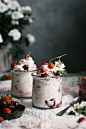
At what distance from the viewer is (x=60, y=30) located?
11.2 feet

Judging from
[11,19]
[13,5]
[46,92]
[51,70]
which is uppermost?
[13,5]

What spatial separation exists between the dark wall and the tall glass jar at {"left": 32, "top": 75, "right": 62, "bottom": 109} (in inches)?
93.6

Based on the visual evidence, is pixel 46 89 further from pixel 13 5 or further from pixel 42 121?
pixel 13 5

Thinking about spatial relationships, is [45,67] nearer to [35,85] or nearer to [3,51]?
[35,85]

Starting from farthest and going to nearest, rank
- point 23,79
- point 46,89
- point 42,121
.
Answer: point 23,79
point 46,89
point 42,121

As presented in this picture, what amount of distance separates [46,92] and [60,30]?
98.3 inches

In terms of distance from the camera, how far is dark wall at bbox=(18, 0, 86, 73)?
11.0 ft

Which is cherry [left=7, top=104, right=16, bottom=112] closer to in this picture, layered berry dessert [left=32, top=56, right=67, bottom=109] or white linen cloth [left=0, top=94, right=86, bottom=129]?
white linen cloth [left=0, top=94, right=86, bottom=129]

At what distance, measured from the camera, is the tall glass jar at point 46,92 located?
1.06 meters

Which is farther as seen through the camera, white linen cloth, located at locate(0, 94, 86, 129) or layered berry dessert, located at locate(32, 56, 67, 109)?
layered berry dessert, located at locate(32, 56, 67, 109)

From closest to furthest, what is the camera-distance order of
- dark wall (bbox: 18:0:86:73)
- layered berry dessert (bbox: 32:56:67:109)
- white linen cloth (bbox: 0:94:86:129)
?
white linen cloth (bbox: 0:94:86:129)
layered berry dessert (bbox: 32:56:67:109)
dark wall (bbox: 18:0:86:73)

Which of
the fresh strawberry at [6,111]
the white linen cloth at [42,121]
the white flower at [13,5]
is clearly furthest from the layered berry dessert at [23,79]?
the white flower at [13,5]

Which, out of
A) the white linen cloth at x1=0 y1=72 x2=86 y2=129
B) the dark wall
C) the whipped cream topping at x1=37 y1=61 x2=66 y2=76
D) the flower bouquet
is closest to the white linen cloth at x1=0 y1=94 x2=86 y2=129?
the white linen cloth at x1=0 y1=72 x2=86 y2=129

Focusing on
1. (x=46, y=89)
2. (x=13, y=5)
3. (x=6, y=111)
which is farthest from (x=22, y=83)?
(x=13, y=5)
